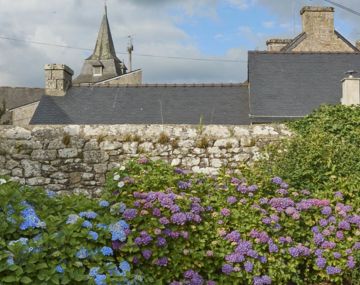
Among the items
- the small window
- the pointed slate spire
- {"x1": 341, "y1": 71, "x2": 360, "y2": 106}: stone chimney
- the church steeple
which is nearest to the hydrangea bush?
{"x1": 341, "y1": 71, "x2": 360, "y2": 106}: stone chimney

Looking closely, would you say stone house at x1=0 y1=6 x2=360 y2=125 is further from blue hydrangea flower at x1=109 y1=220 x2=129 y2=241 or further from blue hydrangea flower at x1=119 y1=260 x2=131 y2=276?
blue hydrangea flower at x1=119 y1=260 x2=131 y2=276

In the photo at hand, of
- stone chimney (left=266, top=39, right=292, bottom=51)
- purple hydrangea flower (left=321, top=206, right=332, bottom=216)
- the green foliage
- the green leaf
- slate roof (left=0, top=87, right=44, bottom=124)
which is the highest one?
stone chimney (left=266, top=39, right=292, bottom=51)

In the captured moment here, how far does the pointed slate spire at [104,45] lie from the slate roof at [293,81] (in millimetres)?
37395

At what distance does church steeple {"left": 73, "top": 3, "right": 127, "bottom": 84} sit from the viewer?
167 feet

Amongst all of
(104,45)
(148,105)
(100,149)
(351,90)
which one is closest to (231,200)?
(100,149)

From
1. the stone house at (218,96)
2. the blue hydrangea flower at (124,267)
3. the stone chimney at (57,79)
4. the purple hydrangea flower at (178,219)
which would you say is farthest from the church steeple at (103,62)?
the blue hydrangea flower at (124,267)

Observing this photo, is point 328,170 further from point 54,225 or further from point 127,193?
point 54,225

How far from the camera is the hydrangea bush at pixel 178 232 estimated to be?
329 centimetres

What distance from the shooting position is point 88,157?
22.6 ft

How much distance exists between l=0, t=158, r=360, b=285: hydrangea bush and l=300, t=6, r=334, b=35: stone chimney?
20414 mm

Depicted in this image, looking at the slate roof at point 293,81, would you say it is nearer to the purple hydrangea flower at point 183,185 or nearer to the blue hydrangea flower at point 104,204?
the purple hydrangea flower at point 183,185

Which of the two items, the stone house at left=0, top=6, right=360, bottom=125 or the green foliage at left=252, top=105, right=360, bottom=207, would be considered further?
the stone house at left=0, top=6, right=360, bottom=125

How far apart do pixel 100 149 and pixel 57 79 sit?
12441mm

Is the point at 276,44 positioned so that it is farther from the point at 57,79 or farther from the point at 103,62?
the point at 103,62
